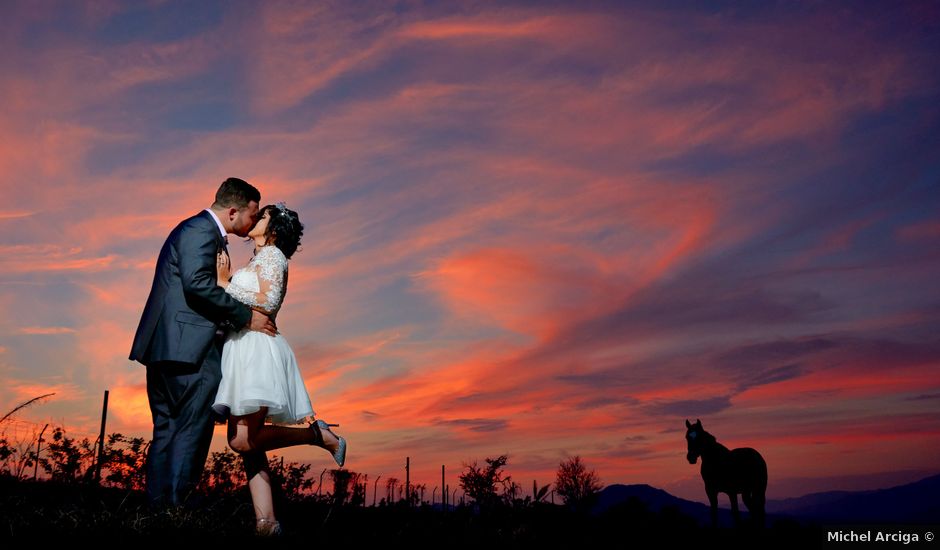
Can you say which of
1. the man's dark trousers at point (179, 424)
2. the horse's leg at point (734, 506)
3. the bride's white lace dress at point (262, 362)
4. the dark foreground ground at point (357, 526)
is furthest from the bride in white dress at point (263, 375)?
the horse's leg at point (734, 506)

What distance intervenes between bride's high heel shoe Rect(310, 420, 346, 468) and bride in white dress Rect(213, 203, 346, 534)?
0.07 feet

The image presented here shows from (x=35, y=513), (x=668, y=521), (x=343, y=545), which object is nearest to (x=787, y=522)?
(x=668, y=521)

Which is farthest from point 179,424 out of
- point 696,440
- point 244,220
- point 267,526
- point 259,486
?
point 696,440

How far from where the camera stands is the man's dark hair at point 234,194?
25.5ft

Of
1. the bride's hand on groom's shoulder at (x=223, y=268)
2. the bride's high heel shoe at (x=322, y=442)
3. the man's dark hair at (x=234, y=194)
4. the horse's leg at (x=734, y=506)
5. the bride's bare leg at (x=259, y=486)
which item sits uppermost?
the man's dark hair at (x=234, y=194)

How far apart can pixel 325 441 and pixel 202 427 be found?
1.34 meters

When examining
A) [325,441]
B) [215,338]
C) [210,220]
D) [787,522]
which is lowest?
[787,522]

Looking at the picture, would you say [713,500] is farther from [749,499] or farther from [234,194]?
[234,194]

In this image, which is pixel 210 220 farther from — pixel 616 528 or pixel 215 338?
pixel 616 528

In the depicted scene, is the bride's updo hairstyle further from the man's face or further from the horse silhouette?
the horse silhouette

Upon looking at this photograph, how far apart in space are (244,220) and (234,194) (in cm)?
28

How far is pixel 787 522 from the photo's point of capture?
12.0m

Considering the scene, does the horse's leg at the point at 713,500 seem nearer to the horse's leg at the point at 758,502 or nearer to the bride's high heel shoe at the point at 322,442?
the horse's leg at the point at 758,502

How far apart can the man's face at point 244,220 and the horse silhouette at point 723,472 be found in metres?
11.5
